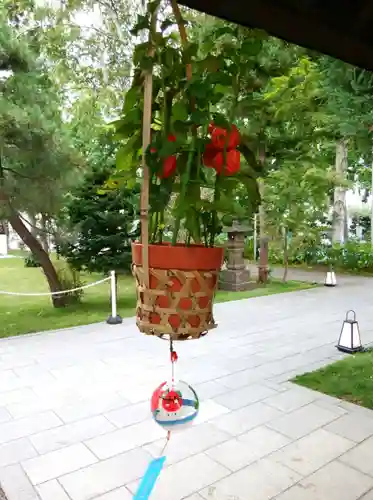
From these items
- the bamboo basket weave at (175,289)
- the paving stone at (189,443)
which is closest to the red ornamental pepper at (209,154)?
the bamboo basket weave at (175,289)

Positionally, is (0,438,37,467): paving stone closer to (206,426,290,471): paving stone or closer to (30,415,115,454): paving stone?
(30,415,115,454): paving stone

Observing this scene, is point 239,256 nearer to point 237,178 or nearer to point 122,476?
point 122,476

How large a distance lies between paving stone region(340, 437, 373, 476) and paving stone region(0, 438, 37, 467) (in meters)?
1.60

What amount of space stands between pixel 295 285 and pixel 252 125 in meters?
7.18

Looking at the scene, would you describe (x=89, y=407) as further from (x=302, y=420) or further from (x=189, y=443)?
(x=302, y=420)

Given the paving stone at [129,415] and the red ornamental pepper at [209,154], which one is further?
the paving stone at [129,415]

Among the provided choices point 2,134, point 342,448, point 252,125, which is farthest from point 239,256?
point 252,125

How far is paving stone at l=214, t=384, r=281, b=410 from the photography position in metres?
2.88

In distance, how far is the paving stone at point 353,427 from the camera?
245 cm

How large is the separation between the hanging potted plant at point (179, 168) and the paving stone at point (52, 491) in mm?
1477

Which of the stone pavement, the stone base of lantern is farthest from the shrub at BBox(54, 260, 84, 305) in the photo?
the stone base of lantern

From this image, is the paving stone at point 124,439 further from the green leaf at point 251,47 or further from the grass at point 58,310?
the grass at point 58,310

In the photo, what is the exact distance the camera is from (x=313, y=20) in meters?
1.04

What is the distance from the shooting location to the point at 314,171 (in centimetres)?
661
